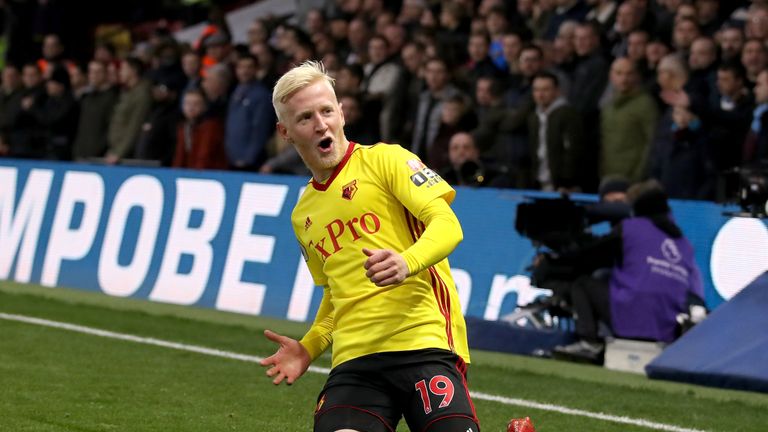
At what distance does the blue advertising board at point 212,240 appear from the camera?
421 inches

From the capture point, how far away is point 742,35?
40.4 ft

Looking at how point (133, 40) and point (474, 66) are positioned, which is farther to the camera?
point (133, 40)

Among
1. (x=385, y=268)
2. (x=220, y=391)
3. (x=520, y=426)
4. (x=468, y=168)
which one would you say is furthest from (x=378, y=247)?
(x=468, y=168)

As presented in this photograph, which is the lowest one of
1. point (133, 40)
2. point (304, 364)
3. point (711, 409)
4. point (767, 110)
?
point (133, 40)

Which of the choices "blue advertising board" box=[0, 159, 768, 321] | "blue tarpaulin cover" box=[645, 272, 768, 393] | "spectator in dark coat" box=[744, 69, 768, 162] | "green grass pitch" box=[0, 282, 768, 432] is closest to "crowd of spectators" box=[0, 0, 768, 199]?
"spectator in dark coat" box=[744, 69, 768, 162]

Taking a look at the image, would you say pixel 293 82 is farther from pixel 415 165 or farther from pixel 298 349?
pixel 298 349

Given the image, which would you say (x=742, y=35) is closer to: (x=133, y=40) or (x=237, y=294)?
(x=237, y=294)

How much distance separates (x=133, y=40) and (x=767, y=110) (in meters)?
15.5

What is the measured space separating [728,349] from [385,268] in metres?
5.70

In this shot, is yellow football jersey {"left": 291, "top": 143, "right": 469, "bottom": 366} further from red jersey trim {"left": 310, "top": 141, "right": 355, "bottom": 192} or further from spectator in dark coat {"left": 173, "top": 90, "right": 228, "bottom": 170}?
spectator in dark coat {"left": 173, "top": 90, "right": 228, "bottom": 170}

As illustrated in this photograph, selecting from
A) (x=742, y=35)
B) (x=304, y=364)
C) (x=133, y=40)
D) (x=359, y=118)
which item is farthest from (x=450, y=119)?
(x=133, y=40)

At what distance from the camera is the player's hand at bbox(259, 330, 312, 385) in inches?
199

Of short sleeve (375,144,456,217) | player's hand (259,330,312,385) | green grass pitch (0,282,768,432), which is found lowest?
green grass pitch (0,282,768,432)

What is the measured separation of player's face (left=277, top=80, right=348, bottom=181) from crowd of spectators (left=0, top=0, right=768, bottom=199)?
7.11 meters
